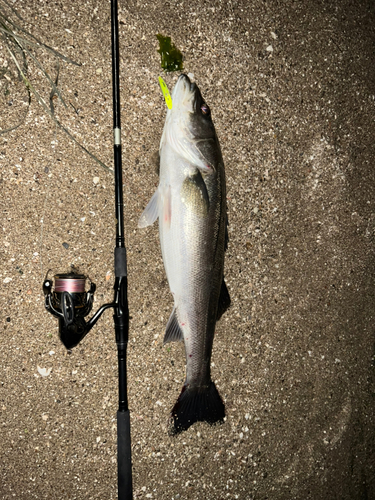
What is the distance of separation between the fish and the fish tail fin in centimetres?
6

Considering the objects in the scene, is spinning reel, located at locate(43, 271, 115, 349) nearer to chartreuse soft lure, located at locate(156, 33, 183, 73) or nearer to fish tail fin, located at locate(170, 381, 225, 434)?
fish tail fin, located at locate(170, 381, 225, 434)

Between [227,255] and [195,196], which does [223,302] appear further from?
[195,196]

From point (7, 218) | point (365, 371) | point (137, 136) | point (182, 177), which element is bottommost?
point (365, 371)

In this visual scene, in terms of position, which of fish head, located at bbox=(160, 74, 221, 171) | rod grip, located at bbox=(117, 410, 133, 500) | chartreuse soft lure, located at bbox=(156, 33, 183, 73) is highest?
chartreuse soft lure, located at bbox=(156, 33, 183, 73)

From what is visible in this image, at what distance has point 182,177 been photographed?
184 centimetres

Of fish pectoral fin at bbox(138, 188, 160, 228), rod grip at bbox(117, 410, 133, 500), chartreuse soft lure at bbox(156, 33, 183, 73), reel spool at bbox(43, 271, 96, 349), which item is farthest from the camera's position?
chartreuse soft lure at bbox(156, 33, 183, 73)

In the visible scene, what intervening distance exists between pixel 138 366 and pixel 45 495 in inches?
36.0

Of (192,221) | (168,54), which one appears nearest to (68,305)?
(192,221)

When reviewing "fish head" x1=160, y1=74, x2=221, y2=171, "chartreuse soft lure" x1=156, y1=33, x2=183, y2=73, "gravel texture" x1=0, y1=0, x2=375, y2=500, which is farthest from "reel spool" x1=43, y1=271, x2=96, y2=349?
"chartreuse soft lure" x1=156, y1=33, x2=183, y2=73

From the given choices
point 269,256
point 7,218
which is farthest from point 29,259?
point 269,256

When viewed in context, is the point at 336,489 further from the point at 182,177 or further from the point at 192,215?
the point at 182,177

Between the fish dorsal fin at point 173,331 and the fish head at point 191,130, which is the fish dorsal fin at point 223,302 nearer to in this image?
the fish dorsal fin at point 173,331

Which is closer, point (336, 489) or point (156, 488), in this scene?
point (156, 488)

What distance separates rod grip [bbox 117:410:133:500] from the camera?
1.83 m
